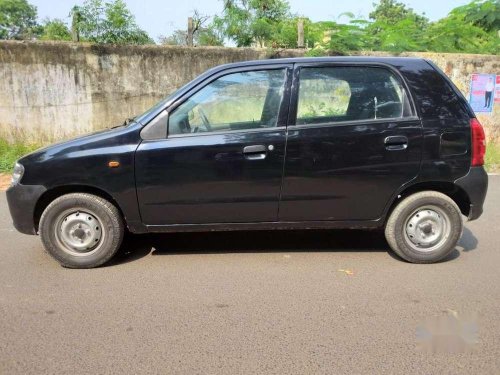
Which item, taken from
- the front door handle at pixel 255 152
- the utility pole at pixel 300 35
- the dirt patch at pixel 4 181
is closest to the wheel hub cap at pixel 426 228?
the front door handle at pixel 255 152

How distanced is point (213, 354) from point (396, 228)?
7.01ft

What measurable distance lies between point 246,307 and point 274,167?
47.4 inches

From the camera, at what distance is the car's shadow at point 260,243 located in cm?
461

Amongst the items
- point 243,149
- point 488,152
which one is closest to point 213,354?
point 243,149

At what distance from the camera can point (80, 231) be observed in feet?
13.4

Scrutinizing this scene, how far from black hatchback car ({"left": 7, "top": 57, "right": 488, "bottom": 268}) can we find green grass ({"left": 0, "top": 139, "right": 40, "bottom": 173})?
5210 mm

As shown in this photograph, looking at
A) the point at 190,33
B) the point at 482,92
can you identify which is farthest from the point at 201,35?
the point at 482,92

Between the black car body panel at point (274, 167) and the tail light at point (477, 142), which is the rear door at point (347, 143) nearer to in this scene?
the black car body panel at point (274, 167)

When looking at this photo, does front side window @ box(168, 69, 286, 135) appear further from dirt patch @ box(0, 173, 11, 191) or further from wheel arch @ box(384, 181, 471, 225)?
dirt patch @ box(0, 173, 11, 191)

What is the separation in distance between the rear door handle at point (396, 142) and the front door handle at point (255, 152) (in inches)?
41.4

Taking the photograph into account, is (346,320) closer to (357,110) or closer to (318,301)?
(318,301)

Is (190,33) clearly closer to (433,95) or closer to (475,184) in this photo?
(433,95)

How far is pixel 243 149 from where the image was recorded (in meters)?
3.96

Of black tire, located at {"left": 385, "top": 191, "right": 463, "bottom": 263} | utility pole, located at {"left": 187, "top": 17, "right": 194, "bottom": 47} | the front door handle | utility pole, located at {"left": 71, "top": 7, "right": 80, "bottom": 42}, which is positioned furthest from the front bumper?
utility pole, located at {"left": 187, "top": 17, "right": 194, "bottom": 47}
